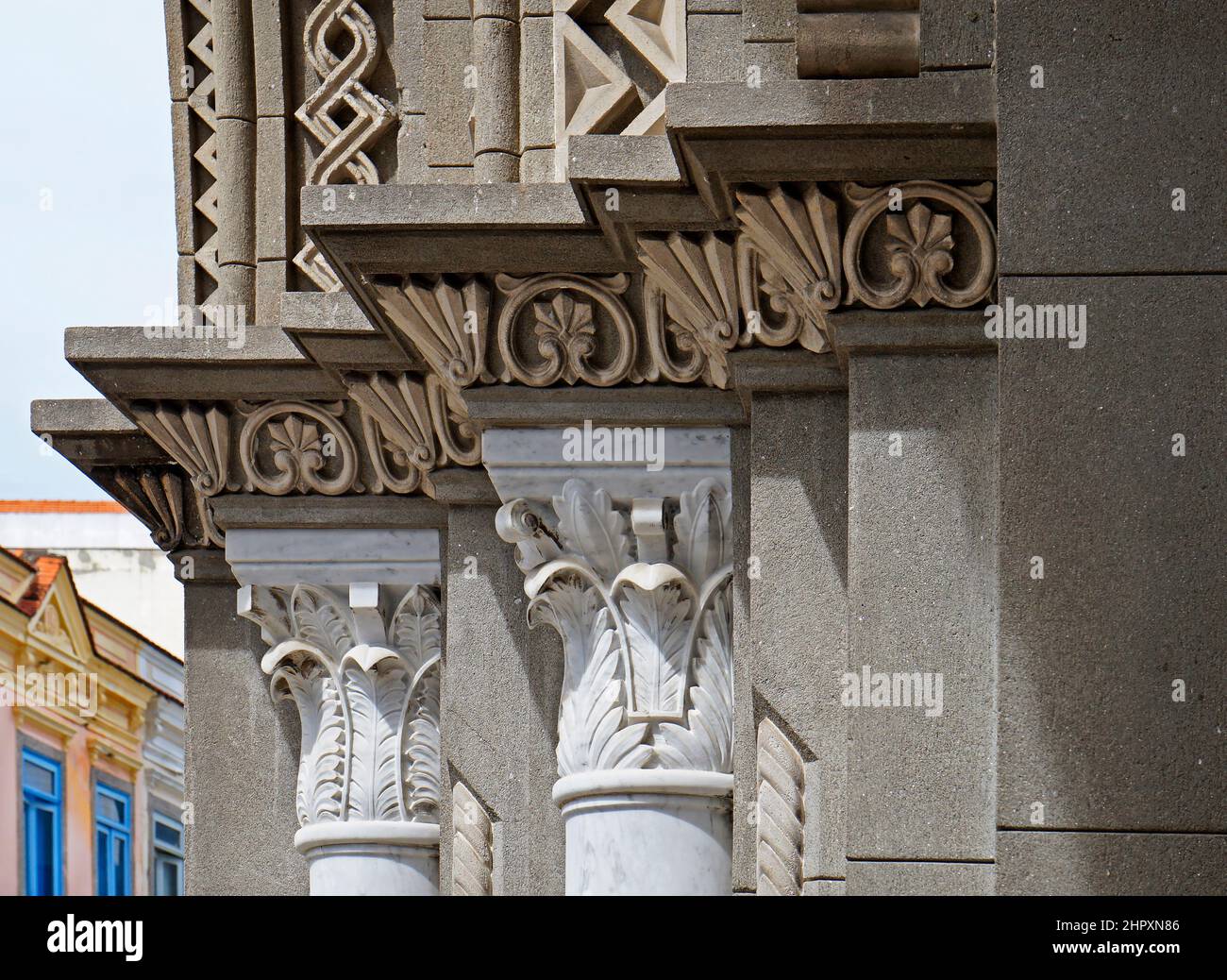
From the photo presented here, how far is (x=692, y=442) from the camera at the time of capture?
23.6ft

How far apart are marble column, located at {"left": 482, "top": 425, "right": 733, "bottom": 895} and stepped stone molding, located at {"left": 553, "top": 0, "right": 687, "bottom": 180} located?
0.87 meters

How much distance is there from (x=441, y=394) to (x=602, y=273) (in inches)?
48.8

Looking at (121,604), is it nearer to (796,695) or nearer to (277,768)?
(277,768)

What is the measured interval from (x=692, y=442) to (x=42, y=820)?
76.2 ft

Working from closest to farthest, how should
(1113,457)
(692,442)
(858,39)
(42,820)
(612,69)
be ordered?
(1113,457), (858,39), (612,69), (692,442), (42,820)

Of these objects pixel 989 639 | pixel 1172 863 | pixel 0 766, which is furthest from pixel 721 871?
pixel 0 766

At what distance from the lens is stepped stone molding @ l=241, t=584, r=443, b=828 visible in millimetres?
9008

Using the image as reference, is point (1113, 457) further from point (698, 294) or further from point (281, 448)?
point (281, 448)

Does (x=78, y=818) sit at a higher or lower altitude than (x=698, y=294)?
higher

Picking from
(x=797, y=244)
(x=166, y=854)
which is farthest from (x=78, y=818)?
(x=797, y=244)

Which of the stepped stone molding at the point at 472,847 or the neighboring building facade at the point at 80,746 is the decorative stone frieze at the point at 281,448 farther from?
the neighboring building facade at the point at 80,746

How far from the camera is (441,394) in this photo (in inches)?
320

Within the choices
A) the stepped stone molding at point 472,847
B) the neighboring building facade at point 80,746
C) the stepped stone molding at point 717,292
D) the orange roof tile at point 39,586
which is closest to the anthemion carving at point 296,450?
the stepped stone molding at point 717,292

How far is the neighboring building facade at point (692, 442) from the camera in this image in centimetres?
485
